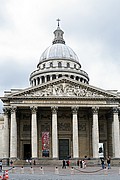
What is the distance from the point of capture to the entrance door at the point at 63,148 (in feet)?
181

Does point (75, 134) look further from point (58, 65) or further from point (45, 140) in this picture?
point (58, 65)

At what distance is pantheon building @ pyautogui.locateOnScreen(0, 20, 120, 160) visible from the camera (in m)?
50.4

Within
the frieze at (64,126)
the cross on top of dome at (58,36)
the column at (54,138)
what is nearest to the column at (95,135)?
the column at (54,138)

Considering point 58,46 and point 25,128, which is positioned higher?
point 58,46

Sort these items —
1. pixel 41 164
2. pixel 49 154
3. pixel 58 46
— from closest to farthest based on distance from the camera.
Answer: pixel 41 164, pixel 49 154, pixel 58 46

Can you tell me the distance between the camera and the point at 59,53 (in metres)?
80.3

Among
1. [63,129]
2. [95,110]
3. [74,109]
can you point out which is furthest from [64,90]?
[63,129]

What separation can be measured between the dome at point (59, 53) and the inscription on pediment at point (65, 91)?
2827cm

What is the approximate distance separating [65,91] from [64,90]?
225 mm

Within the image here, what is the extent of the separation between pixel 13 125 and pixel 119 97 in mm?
17228

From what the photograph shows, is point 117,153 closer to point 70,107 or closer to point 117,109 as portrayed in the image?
point 117,109

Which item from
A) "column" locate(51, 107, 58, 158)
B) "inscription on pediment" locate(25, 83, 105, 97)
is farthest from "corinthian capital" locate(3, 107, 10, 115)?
"column" locate(51, 107, 58, 158)

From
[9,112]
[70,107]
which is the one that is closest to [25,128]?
[9,112]

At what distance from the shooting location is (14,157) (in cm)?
4881
